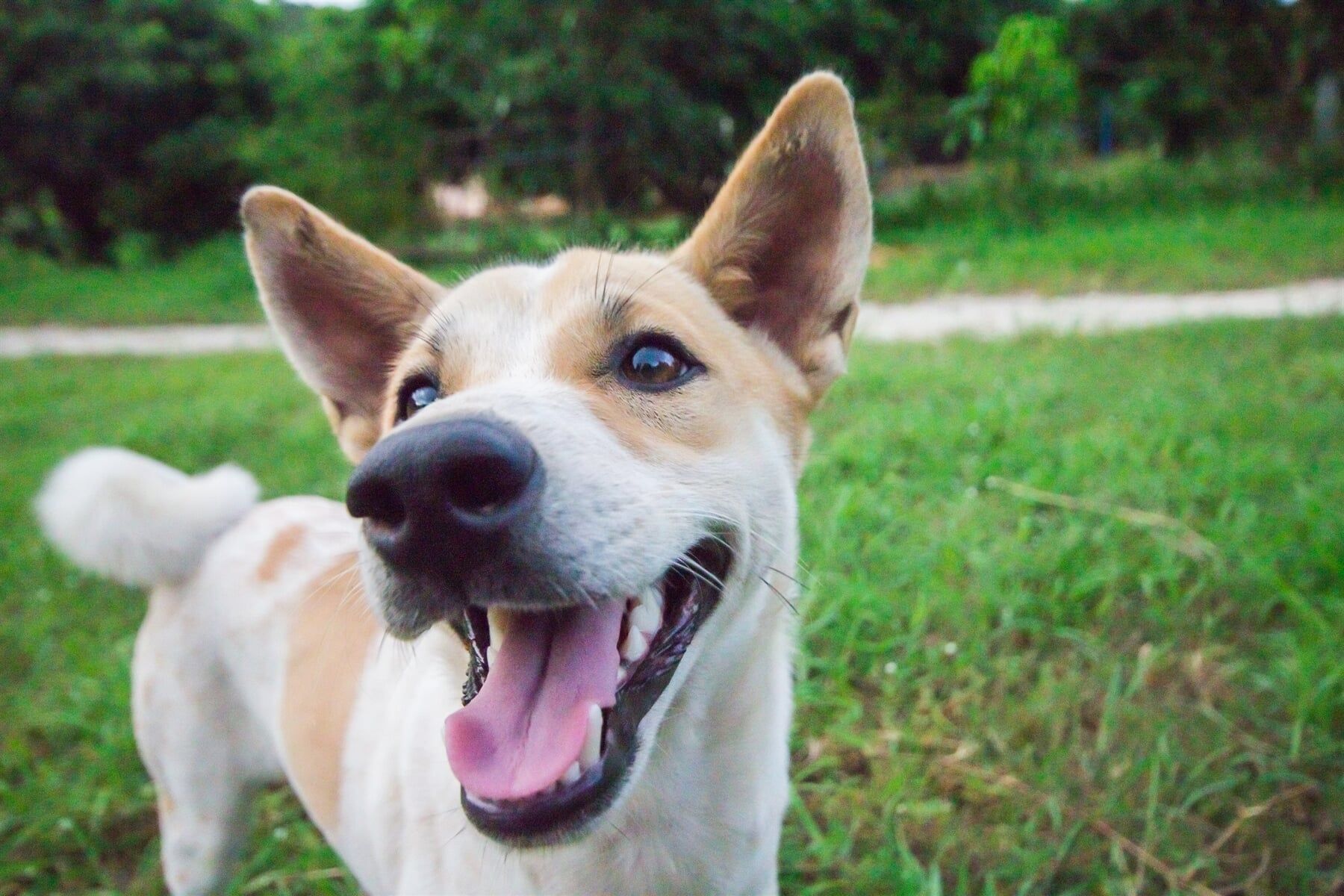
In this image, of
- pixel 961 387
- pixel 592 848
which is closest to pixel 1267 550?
pixel 961 387

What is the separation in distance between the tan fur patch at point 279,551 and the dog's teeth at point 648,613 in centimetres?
149

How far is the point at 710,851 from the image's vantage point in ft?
5.87

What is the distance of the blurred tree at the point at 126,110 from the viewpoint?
17516 mm

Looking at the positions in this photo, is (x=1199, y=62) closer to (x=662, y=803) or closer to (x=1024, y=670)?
(x=1024, y=670)

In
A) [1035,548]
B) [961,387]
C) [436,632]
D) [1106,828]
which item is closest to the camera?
[436,632]

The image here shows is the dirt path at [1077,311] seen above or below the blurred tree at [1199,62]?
below

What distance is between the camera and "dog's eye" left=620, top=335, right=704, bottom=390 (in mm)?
1837

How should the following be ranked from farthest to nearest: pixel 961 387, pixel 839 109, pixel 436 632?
pixel 961 387
pixel 839 109
pixel 436 632

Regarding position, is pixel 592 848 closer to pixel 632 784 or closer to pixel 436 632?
pixel 632 784

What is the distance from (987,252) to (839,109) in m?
8.12

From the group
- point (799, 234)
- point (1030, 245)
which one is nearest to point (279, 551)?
point (799, 234)

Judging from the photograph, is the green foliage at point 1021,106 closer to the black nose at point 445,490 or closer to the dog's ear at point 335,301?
the dog's ear at point 335,301

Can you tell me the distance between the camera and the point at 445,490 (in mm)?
1280

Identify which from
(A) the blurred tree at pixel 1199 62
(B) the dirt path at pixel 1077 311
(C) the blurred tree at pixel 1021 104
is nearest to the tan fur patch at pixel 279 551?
(B) the dirt path at pixel 1077 311
